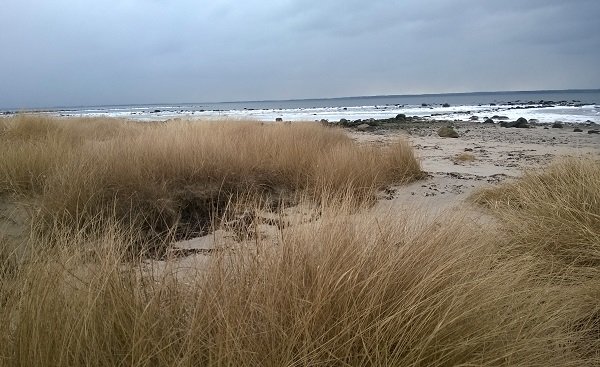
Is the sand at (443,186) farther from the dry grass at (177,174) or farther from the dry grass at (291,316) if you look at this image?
the dry grass at (291,316)

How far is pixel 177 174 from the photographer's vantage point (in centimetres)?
479

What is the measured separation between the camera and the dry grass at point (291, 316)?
4.44 feet

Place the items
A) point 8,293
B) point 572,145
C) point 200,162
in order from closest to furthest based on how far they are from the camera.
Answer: point 8,293 < point 200,162 < point 572,145

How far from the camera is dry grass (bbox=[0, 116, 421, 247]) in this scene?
3.79 m

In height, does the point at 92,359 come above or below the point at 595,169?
below

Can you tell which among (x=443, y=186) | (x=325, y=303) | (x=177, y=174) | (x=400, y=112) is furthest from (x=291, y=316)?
(x=400, y=112)

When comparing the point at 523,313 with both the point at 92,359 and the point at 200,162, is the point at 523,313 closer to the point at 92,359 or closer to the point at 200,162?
the point at 92,359

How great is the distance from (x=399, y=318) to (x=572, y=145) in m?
13.6

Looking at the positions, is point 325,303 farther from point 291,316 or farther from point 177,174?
point 177,174

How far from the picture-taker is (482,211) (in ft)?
13.1

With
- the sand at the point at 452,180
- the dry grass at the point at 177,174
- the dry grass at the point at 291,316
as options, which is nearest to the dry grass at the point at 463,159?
the sand at the point at 452,180

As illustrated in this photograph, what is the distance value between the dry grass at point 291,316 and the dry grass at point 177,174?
1349 mm

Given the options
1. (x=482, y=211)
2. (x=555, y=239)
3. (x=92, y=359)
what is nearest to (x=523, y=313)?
(x=555, y=239)

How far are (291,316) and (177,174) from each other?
3625 millimetres
